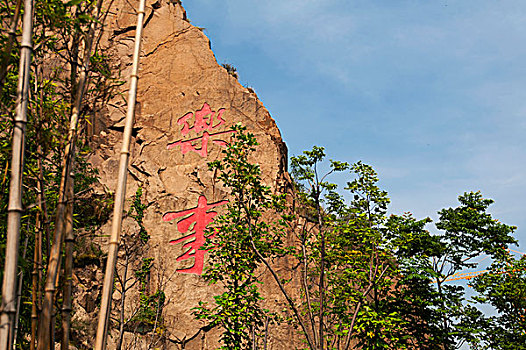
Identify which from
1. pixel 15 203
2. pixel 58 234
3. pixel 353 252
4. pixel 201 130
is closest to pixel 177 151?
pixel 201 130

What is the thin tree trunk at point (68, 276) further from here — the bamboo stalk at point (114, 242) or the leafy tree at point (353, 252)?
the leafy tree at point (353, 252)

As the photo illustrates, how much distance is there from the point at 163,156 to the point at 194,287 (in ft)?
7.44

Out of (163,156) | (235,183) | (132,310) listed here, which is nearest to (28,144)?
(235,183)

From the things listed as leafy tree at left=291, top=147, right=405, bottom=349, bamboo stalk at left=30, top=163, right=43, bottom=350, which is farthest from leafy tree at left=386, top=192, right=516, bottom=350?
bamboo stalk at left=30, top=163, right=43, bottom=350

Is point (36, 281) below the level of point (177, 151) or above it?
below

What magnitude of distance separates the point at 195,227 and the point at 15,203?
5.25 meters

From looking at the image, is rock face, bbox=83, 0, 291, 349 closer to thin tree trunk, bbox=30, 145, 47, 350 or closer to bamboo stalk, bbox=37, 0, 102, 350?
thin tree trunk, bbox=30, 145, 47, 350

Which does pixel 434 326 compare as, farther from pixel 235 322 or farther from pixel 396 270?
pixel 235 322

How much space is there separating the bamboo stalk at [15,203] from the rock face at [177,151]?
445 cm

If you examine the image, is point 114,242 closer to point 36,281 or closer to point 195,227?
point 36,281

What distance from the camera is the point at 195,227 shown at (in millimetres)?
7020

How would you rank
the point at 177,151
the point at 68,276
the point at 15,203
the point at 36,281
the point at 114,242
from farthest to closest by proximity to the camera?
1. the point at 177,151
2. the point at 36,281
3. the point at 68,276
4. the point at 114,242
5. the point at 15,203

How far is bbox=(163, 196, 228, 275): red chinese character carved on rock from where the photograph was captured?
6777 millimetres

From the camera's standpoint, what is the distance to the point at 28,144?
302 cm
